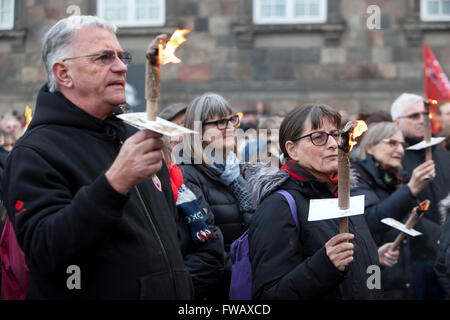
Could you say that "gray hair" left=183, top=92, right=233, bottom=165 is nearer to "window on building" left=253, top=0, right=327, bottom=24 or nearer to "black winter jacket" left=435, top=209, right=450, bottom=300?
"black winter jacket" left=435, top=209, right=450, bottom=300

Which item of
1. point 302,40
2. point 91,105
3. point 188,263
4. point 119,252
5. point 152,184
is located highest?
point 302,40

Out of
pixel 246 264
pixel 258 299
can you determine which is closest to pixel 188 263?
pixel 246 264

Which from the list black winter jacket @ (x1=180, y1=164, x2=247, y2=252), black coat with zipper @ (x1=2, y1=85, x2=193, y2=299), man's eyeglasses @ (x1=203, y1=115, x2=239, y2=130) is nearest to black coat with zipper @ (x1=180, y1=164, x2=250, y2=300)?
black winter jacket @ (x1=180, y1=164, x2=247, y2=252)

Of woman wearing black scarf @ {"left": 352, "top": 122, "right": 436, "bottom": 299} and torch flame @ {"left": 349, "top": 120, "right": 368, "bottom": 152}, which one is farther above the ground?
torch flame @ {"left": 349, "top": 120, "right": 368, "bottom": 152}

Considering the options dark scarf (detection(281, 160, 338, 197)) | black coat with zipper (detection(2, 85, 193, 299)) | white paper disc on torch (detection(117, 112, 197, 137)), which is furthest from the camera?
dark scarf (detection(281, 160, 338, 197))

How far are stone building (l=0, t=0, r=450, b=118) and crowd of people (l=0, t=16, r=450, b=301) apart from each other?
6.71 meters

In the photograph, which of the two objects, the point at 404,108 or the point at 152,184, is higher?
the point at 404,108

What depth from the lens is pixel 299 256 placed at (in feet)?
9.11

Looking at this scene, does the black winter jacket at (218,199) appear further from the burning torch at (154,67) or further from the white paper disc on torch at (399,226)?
the burning torch at (154,67)

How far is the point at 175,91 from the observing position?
10984 millimetres

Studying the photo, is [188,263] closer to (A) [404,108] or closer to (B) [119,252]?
(B) [119,252]

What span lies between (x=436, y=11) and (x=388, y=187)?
712 centimetres

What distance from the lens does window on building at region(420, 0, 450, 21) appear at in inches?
425
